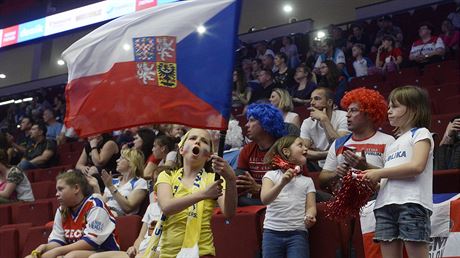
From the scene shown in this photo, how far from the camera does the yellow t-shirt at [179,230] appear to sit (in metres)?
3.22

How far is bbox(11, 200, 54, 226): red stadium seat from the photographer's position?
20.3 ft

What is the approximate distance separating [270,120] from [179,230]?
1.31 meters

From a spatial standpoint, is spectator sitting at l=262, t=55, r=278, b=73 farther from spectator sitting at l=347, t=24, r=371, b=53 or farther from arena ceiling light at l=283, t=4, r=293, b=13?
arena ceiling light at l=283, t=4, r=293, b=13

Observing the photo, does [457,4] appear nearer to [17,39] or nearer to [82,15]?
[82,15]

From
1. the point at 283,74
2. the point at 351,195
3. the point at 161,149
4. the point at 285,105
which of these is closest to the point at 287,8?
the point at 283,74

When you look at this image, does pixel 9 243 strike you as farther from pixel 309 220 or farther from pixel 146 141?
pixel 309 220

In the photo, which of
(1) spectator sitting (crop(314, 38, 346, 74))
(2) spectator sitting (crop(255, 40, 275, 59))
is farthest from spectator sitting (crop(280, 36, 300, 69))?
(1) spectator sitting (crop(314, 38, 346, 74))

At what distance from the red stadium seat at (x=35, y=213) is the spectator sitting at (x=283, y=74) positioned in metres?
3.40

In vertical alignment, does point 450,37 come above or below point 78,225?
above

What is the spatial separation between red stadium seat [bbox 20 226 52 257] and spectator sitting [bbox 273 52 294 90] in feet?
12.6

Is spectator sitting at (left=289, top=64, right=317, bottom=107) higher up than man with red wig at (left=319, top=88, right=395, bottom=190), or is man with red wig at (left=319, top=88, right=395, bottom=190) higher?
spectator sitting at (left=289, top=64, right=317, bottom=107)

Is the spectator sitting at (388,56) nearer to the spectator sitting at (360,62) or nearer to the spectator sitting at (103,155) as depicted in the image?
the spectator sitting at (360,62)

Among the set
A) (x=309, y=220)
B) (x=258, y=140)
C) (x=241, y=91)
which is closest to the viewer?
(x=309, y=220)

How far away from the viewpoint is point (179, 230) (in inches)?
128
